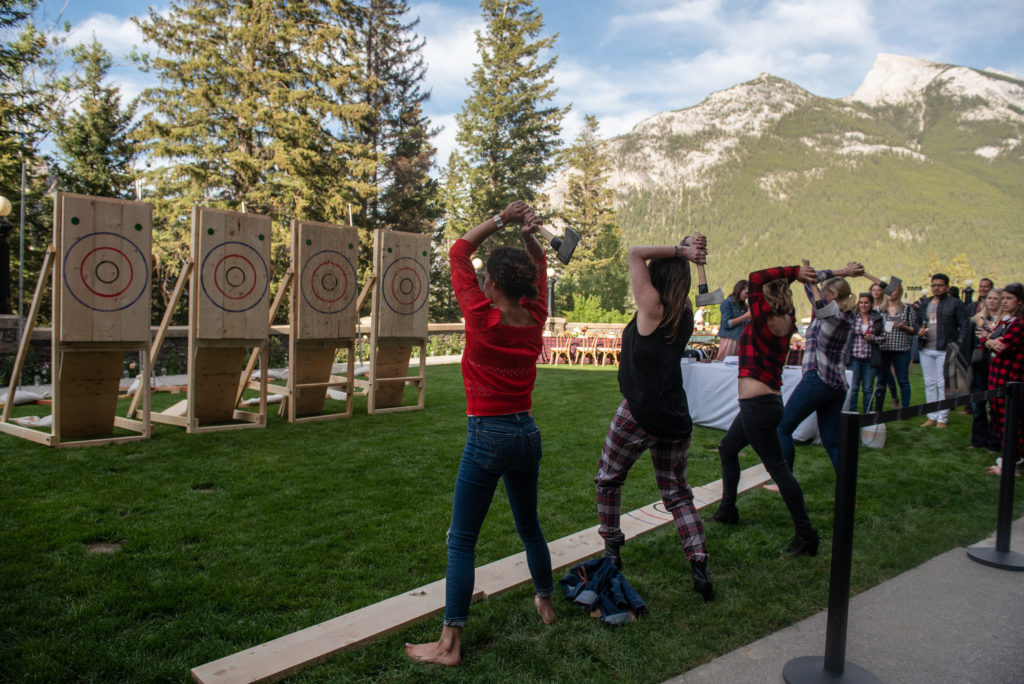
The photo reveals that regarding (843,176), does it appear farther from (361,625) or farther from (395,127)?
(361,625)

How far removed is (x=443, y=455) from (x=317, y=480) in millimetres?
1342

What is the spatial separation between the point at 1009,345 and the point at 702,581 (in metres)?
5.08

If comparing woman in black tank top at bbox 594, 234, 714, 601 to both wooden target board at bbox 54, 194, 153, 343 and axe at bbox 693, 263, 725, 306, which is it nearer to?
axe at bbox 693, 263, 725, 306

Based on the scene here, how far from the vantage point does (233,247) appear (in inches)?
260

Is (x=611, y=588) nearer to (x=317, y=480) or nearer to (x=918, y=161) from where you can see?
(x=317, y=480)

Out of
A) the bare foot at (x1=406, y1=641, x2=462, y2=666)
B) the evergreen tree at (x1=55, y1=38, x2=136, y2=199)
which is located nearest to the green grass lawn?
the bare foot at (x1=406, y1=641, x2=462, y2=666)

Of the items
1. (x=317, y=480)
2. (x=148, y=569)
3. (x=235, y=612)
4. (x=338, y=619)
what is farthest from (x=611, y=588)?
(x=317, y=480)

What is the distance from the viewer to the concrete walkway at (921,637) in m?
2.49

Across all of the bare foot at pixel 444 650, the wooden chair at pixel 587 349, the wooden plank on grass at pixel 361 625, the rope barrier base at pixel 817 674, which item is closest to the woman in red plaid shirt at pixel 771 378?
the wooden plank on grass at pixel 361 625

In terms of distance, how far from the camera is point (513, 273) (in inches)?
99.3

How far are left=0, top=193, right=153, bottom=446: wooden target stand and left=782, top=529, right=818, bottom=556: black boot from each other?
585 cm

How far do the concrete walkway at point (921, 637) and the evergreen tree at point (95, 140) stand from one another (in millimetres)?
26892

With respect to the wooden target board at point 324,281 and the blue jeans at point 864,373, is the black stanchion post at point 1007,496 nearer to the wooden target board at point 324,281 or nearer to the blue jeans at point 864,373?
the blue jeans at point 864,373

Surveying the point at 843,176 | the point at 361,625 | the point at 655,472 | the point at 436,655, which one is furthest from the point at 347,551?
the point at 843,176
